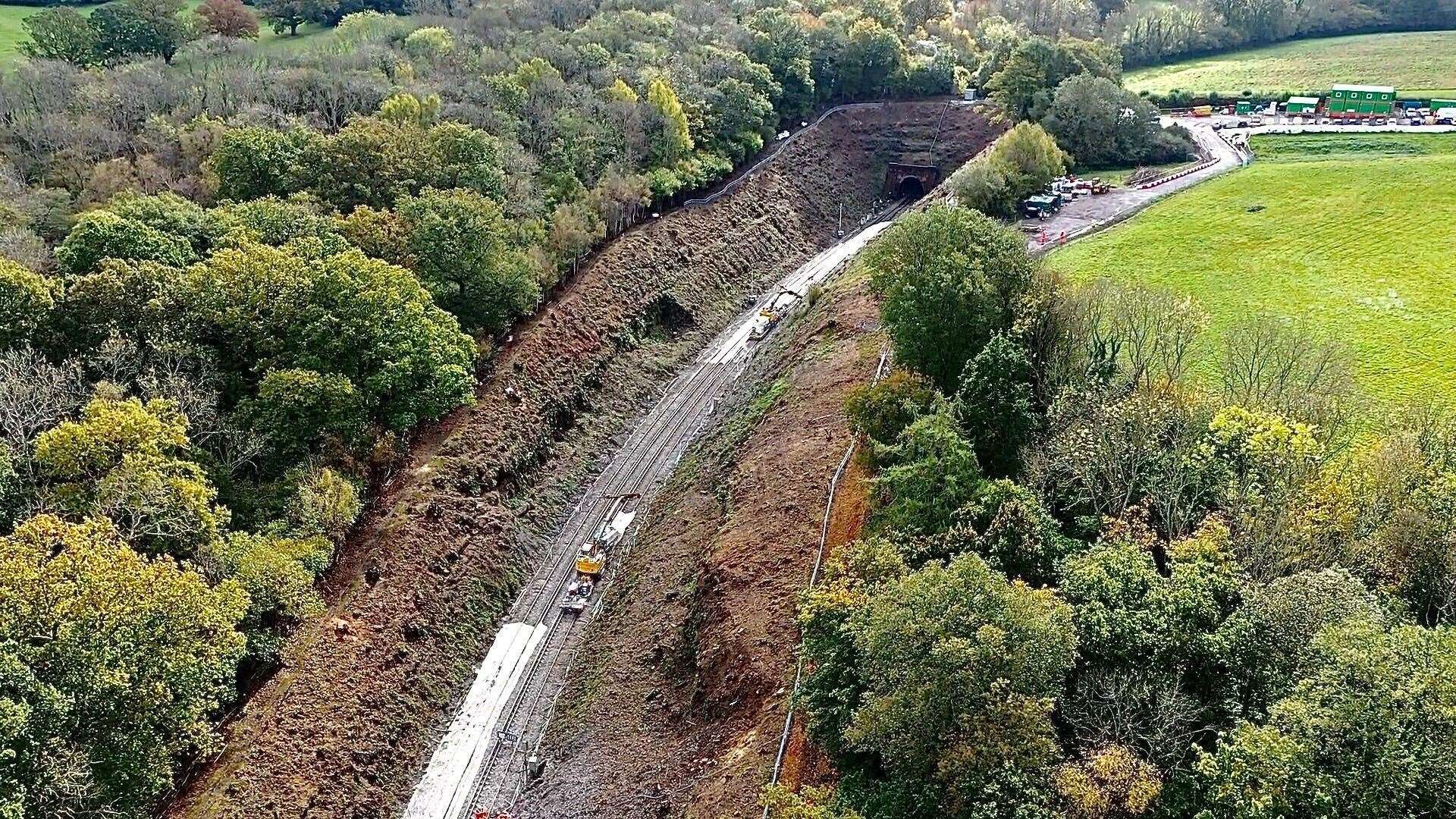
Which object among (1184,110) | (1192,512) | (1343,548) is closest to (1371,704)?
(1343,548)

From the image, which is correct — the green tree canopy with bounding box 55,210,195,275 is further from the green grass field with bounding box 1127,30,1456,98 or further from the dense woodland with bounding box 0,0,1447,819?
the green grass field with bounding box 1127,30,1456,98

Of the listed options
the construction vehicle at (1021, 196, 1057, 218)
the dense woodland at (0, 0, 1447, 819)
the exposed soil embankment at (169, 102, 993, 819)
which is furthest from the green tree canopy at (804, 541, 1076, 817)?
the construction vehicle at (1021, 196, 1057, 218)

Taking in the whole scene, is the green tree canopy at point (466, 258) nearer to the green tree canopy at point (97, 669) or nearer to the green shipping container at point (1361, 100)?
the green tree canopy at point (97, 669)

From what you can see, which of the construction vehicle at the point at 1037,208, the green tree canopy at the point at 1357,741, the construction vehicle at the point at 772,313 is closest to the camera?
the green tree canopy at the point at 1357,741

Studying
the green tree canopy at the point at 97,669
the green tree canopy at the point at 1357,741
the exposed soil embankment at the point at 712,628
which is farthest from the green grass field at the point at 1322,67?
the green tree canopy at the point at 97,669

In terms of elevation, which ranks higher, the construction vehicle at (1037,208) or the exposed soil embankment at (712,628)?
the construction vehicle at (1037,208)
